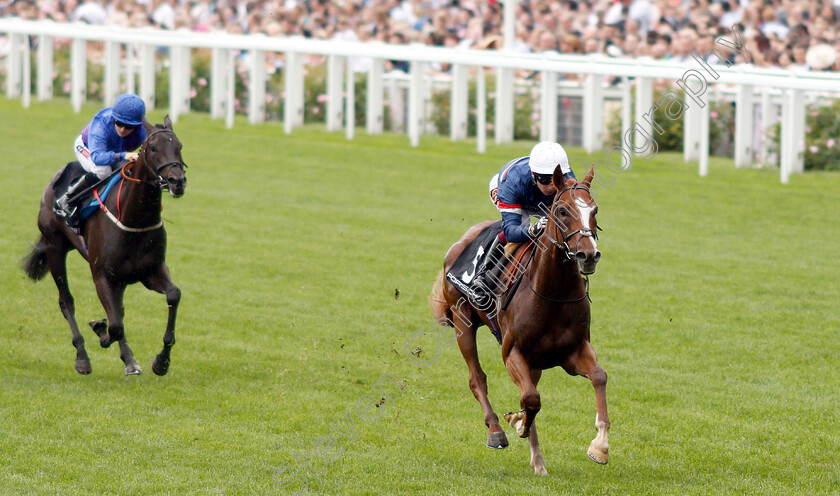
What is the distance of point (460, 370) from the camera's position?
294 inches

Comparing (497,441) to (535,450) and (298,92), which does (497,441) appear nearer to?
(535,450)

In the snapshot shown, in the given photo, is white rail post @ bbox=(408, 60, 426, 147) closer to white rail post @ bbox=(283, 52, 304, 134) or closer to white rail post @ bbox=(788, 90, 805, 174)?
white rail post @ bbox=(283, 52, 304, 134)

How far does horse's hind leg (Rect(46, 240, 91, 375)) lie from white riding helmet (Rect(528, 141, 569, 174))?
3203 mm

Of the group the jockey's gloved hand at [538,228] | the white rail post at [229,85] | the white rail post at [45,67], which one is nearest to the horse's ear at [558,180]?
the jockey's gloved hand at [538,228]

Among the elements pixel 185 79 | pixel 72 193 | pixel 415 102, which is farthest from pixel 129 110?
pixel 185 79

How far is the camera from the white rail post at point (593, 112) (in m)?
13.9

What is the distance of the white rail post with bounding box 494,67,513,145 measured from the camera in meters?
14.3

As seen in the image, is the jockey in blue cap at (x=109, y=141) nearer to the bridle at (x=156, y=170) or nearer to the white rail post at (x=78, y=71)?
the bridle at (x=156, y=170)

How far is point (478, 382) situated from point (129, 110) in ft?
8.72

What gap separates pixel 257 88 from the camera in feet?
54.2

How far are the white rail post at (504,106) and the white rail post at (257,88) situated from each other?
3404 mm

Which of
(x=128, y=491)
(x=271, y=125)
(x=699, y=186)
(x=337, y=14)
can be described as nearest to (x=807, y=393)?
(x=128, y=491)

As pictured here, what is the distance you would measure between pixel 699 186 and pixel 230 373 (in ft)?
23.0

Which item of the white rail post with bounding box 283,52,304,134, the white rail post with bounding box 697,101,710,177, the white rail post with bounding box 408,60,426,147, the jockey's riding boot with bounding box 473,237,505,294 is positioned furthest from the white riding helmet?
the white rail post with bounding box 283,52,304,134
